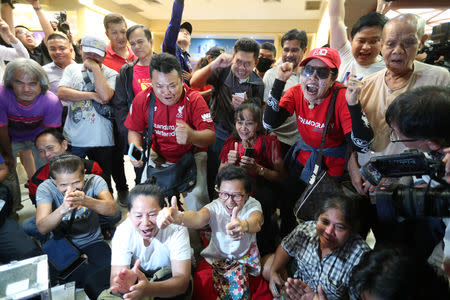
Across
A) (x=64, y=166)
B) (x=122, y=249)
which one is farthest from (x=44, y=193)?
(x=122, y=249)

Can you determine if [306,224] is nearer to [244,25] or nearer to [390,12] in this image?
[390,12]

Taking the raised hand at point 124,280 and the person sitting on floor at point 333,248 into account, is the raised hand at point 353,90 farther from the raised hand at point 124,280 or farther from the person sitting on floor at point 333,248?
the raised hand at point 124,280

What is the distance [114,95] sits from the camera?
229 centimetres

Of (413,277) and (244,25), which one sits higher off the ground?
(244,25)

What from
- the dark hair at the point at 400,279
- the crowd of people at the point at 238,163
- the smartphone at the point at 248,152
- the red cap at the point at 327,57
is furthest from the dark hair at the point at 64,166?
the dark hair at the point at 400,279

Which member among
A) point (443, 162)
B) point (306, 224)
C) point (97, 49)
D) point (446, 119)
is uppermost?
point (97, 49)

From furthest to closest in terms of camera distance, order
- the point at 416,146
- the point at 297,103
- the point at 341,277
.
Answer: the point at 297,103
the point at 341,277
the point at 416,146

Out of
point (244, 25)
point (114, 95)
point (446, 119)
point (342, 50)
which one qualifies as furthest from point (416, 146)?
point (244, 25)

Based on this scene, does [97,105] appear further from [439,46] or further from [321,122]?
[439,46]

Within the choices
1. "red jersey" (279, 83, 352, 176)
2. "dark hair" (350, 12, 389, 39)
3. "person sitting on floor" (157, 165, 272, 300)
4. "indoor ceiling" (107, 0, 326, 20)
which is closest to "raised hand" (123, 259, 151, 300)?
"person sitting on floor" (157, 165, 272, 300)

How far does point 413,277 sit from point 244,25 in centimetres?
988

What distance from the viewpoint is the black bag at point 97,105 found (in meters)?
2.24

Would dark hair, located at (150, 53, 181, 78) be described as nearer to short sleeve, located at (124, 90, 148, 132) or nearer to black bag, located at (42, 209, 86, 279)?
short sleeve, located at (124, 90, 148, 132)

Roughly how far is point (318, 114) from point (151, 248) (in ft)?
4.08
